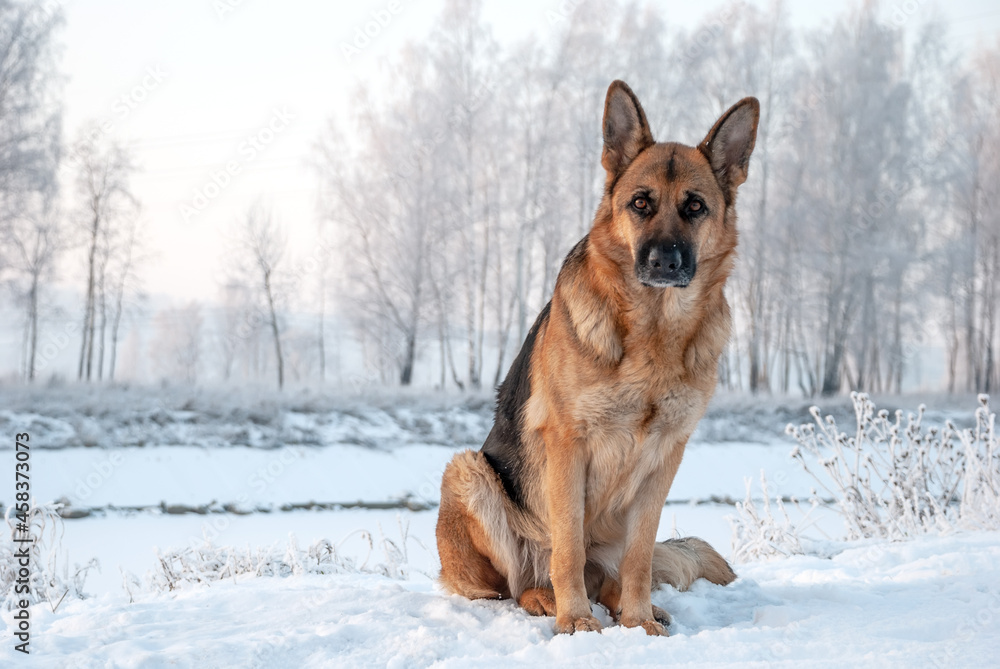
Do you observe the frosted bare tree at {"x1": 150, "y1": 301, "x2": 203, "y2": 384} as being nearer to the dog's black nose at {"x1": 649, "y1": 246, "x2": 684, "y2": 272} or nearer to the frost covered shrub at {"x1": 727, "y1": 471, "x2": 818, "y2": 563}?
the frost covered shrub at {"x1": 727, "y1": 471, "x2": 818, "y2": 563}

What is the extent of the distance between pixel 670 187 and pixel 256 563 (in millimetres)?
3934

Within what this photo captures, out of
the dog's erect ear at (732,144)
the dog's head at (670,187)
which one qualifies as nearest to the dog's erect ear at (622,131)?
the dog's head at (670,187)

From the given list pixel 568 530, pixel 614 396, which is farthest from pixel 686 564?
pixel 614 396

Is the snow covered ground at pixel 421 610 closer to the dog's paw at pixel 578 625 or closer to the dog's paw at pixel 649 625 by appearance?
the dog's paw at pixel 578 625

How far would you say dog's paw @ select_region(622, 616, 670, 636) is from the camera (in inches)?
114

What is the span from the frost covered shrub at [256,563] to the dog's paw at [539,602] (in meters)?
2.01

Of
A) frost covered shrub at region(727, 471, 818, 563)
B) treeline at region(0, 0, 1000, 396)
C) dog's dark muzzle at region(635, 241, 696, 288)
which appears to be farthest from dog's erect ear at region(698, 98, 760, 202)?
treeline at region(0, 0, 1000, 396)

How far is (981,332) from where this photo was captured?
977 inches

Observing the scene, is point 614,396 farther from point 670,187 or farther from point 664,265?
point 670,187

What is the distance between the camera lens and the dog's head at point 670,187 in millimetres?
2898

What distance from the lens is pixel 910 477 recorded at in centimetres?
605

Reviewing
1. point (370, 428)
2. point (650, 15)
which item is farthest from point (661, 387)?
point (650, 15)

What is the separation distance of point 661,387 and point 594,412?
0.95ft

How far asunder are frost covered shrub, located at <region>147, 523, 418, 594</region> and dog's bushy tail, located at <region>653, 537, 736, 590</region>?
7.84 feet
